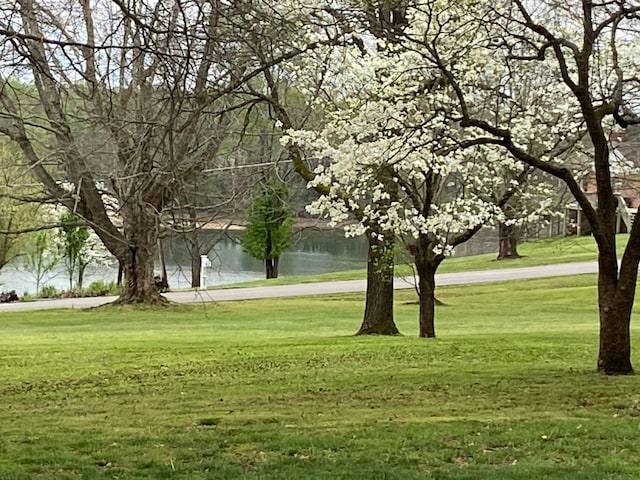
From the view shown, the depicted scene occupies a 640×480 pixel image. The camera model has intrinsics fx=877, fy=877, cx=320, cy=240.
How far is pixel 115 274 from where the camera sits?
49.4 m

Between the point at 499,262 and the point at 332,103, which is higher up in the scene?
the point at 332,103

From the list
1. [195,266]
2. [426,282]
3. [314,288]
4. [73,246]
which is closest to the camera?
[195,266]

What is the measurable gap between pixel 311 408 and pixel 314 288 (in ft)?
88.4

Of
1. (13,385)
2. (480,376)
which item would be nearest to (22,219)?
(13,385)

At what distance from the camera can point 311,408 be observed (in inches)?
319

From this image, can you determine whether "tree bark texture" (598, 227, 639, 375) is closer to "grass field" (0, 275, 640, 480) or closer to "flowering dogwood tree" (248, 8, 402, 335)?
"grass field" (0, 275, 640, 480)

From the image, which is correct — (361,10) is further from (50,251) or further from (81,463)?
(50,251)

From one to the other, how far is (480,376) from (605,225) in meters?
2.33

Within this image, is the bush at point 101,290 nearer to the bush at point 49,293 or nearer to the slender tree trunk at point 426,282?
the bush at point 49,293

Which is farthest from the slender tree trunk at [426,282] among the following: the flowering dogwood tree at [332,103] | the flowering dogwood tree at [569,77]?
the flowering dogwood tree at [569,77]

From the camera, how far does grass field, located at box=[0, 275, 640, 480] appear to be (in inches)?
219

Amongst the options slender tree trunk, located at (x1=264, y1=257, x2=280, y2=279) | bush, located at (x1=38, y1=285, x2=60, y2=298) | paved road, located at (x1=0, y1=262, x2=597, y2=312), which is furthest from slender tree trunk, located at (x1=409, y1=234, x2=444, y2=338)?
slender tree trunk, located at (x1=264, y1=257, x2=280, y2=279)

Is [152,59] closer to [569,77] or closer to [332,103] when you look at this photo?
[569,77]

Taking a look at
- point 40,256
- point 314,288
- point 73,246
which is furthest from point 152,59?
point 40,256
